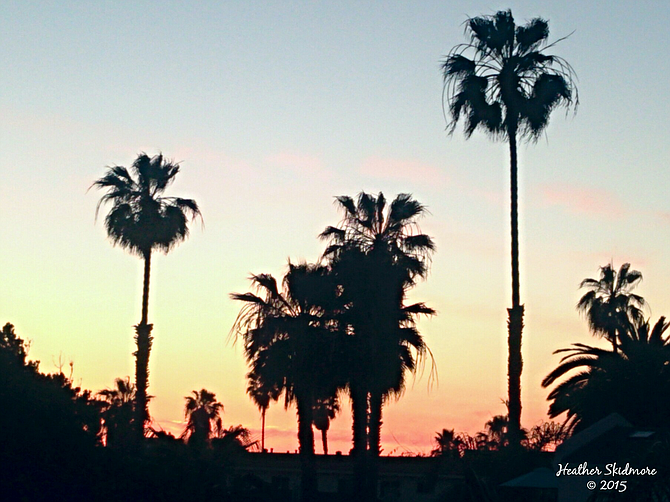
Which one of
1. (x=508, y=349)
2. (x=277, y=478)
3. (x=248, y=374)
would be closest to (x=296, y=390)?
(x=248, y=374)

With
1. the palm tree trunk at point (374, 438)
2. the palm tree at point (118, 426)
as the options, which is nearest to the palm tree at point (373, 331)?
the palm tree trunk at point (374, 438)

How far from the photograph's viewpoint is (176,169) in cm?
4616

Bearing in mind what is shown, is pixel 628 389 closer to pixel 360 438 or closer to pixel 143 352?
pixel 360 438

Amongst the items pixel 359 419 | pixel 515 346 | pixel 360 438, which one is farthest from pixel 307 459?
pixel 515 346

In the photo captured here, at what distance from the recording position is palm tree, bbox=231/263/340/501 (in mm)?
35281

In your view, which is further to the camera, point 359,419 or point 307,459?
point 307,459

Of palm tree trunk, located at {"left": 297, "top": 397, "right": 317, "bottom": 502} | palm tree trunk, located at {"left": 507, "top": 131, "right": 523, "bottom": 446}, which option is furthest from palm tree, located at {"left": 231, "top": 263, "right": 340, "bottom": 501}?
palm tree trunk, located at {"left": 507, "top": 131, "right": 523, "bottom": 446}

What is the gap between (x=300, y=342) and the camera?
117ft

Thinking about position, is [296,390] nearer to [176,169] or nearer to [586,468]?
[586,468]

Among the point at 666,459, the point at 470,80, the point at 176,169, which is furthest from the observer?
the point at 176,169

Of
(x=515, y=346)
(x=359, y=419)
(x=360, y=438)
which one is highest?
(x=515, y=346)

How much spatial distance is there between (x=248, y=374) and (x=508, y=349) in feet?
32.0

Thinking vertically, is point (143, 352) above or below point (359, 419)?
above

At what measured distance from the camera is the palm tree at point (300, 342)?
35281mm
